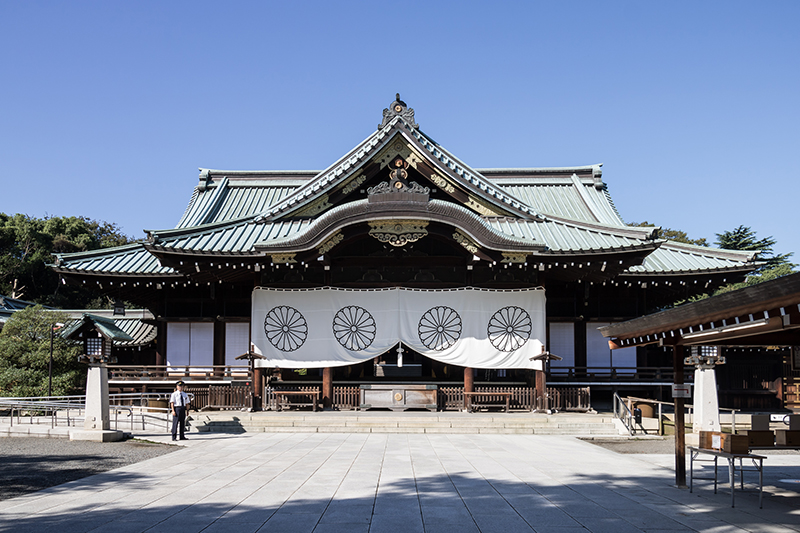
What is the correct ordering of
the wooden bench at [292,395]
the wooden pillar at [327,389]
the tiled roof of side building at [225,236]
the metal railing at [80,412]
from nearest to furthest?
the metal railing at [80,412], the wooden bench at [292,395], the tiled roof of side building at [225,236], the wooden pillar at [327,389]

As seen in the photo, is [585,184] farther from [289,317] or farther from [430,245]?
[289,317]

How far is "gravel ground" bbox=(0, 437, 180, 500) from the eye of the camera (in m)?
9.05

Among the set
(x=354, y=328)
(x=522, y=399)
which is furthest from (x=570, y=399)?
(x=354, y=328)

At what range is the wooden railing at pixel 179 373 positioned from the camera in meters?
19.4

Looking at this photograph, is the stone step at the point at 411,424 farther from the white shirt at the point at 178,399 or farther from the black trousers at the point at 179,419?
the white shirt at the point at 178,399

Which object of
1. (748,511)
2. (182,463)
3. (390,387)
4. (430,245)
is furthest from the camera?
(430,245)

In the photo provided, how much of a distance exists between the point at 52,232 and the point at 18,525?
48.5 m

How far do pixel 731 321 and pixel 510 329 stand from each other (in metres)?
11.5

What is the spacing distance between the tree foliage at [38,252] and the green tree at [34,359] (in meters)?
26.3

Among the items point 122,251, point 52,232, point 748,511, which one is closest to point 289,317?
point 122,251

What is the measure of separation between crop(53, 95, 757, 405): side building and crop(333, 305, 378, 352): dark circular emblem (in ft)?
0.14

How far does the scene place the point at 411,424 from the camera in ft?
52.8

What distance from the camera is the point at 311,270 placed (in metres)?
18.9

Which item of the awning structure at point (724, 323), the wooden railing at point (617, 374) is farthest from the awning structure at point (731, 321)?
the wooden railing at point (617, 374)
